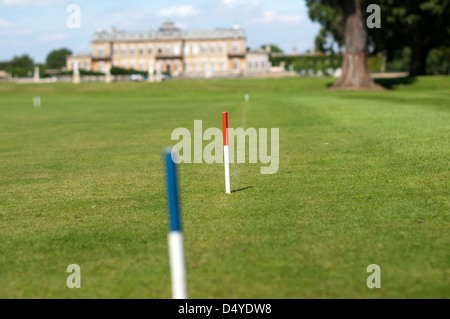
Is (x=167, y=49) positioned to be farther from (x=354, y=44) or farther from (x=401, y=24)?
(x=354, y=44)

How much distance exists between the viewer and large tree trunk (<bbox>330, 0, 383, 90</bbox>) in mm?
49263

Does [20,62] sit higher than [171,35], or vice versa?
[171,35]

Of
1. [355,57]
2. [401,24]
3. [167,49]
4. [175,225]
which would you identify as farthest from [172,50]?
[175,225]

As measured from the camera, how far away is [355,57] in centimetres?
5184

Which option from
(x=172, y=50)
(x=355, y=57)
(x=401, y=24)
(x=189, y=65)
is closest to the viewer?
(x=355, y=57)

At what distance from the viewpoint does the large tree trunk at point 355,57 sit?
4926 cm

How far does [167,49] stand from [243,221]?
138 meters

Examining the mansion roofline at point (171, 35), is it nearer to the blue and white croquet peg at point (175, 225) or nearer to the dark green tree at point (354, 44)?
the dark green tree at point (354, 44)

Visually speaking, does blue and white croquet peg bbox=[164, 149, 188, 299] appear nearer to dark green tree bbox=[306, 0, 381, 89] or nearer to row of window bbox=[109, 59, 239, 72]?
dark green tree bbox=[306, 0, 381, 89]

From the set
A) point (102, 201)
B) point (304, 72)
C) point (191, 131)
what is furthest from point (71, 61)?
point (102, 201)

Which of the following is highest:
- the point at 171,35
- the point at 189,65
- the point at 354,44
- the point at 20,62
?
the point at 171,35

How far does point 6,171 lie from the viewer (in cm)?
1205

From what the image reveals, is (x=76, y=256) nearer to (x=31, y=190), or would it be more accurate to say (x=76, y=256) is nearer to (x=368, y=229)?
(x=368, y=229)

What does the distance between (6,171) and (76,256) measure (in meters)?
6.82
